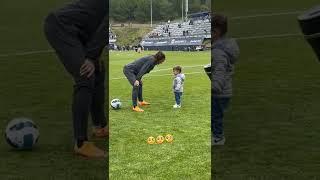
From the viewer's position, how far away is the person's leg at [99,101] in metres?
4.03

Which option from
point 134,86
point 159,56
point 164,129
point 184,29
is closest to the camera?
point 164,129

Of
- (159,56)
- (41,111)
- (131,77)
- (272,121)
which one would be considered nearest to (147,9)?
(159,56)

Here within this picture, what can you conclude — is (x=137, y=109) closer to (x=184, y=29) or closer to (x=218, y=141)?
(x=184, y=29)

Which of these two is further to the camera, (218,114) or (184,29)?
(184,29)

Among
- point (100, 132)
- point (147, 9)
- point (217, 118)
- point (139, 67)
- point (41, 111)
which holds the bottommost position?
point (41, 111)

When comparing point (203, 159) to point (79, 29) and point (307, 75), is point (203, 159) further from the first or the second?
point (307, 75)

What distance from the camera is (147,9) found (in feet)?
15.8

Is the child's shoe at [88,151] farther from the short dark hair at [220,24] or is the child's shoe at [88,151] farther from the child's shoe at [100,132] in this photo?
the short dark hair at [220,24]

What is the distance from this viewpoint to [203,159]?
332 cm

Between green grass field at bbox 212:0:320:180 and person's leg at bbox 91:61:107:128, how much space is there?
100 centimetres

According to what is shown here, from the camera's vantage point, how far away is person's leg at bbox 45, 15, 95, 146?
129 inches

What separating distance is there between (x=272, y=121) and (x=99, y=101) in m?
1.64

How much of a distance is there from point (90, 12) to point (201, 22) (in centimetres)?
131

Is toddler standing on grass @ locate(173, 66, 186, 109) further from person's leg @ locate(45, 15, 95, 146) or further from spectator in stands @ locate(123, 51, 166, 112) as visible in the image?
person's leg @ locate(45, 15, 95, 146)
